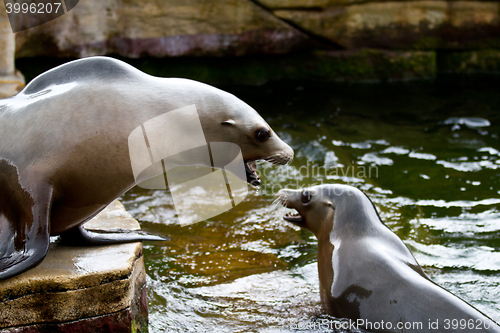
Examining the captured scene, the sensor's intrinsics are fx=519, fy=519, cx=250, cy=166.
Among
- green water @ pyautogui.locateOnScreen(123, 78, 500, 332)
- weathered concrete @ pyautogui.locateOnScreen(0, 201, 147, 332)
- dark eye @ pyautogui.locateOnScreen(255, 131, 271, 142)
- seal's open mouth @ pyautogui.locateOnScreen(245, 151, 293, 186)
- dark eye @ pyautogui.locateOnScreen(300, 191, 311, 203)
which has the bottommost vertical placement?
green water @ pyautogui.locateOnScreen(123, 78, 500, 332)

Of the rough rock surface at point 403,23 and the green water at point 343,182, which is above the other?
the rough rock surface at point 403,23

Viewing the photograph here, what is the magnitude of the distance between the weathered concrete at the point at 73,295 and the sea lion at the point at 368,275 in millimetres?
1211

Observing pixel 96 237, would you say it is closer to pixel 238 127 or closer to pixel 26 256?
pixel 26 256

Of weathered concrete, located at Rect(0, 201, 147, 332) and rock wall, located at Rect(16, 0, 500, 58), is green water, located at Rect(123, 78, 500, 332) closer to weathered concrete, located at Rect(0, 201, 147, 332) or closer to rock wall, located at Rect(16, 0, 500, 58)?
weathered concrete, located at Rect(0, 201, 147, 332)

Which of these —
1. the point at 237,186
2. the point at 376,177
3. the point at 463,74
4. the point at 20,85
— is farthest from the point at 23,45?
the point at 463,74

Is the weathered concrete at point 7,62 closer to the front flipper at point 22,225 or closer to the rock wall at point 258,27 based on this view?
the rock wall at point 258,27

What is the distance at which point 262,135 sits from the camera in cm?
271

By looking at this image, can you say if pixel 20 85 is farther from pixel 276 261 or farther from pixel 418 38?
pixel 418 38

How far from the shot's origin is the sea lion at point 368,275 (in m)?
2.56

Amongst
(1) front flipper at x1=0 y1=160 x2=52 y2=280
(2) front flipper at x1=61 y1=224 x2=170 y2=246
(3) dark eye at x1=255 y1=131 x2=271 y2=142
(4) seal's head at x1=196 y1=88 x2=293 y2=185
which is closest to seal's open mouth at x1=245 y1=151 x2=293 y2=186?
(4) seal's head at x1=196 y1=88 x2=293 y2=185

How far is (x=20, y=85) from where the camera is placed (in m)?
6.49

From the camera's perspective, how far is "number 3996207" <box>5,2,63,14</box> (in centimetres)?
768

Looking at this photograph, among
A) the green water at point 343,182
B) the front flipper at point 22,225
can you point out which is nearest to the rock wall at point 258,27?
the green water at point 343,182

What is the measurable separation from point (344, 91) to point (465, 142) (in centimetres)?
277
